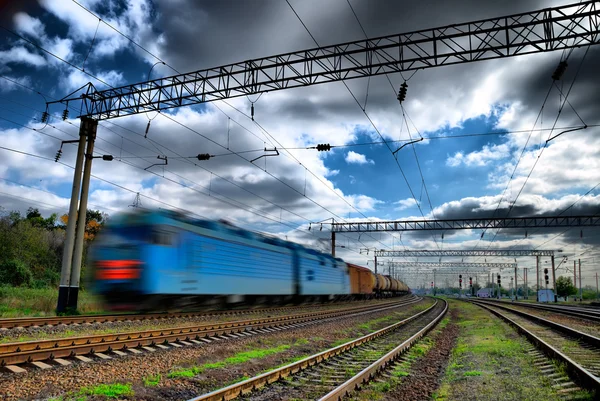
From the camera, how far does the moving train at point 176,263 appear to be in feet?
49.3

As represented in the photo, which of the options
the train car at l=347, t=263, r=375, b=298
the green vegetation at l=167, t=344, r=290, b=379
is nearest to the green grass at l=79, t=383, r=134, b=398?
the green vegetation at l=167, t=344, r=290, b=379

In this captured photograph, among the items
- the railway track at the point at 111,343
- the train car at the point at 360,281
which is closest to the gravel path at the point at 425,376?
the railway track at the point at 111,343

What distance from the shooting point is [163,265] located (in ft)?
50.2

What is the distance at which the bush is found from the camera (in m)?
34.3

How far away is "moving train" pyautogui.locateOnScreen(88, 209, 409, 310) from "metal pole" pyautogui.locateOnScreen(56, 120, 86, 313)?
8.01ft

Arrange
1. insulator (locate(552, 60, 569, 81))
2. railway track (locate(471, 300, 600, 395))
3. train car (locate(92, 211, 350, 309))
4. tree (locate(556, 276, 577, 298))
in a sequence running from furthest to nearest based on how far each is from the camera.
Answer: tree (locate(556, 276, 577, 298)) < train car (locate(92, 211, 350, 309)) < insulator (locate(552, 60, 569, 81)) < railway track (locate(471, 300, 600, 395))

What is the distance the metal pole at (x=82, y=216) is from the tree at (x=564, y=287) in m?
104

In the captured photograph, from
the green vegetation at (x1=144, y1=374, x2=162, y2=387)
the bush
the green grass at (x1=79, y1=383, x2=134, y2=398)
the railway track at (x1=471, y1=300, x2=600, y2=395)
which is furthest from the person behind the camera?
the bush

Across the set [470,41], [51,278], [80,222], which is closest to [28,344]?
[80,222]

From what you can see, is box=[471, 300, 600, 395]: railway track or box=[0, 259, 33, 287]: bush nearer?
box=[471, 300, 600, 395]: railway track

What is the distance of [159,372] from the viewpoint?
8.05 metres

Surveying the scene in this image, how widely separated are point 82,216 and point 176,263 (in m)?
5.88

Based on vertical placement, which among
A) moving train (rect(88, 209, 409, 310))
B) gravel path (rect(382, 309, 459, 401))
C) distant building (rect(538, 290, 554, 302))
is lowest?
distant building (rect(538, 290, 554, 302))

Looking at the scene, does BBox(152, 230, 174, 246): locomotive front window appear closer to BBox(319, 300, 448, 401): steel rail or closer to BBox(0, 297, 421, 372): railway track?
BBox(0, 297, 421, 372): railway track
